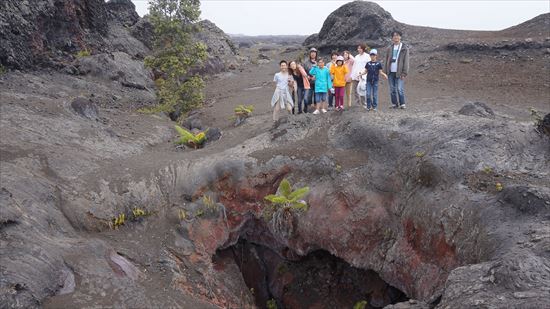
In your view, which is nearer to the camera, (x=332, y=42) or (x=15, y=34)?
(x=15, y=34)

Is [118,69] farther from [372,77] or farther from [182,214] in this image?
[372,77]

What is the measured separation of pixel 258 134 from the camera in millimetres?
14750

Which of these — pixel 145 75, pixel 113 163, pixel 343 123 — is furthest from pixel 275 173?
pixel 145 75

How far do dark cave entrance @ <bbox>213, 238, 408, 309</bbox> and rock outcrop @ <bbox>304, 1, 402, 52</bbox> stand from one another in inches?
920

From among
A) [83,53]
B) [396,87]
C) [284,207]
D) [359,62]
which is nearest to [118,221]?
[284,207]

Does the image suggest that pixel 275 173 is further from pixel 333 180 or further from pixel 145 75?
pixel 145 75

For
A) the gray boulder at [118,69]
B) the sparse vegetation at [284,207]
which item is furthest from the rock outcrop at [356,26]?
the sparse vegetation at [284,207]

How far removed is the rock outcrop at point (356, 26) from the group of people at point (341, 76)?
1941 cm

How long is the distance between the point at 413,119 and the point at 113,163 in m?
8.88

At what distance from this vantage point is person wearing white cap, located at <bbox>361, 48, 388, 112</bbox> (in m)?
13.3

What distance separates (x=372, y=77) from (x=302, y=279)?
21.3ft

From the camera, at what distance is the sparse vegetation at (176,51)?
2288 cm

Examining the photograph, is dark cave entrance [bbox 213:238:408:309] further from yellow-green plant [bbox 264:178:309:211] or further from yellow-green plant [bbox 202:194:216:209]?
yellow-green plant [bbox 264:178:309:211]

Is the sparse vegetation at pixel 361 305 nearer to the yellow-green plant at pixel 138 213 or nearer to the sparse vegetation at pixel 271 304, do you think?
the sparse vegetation at pixel 271 304
